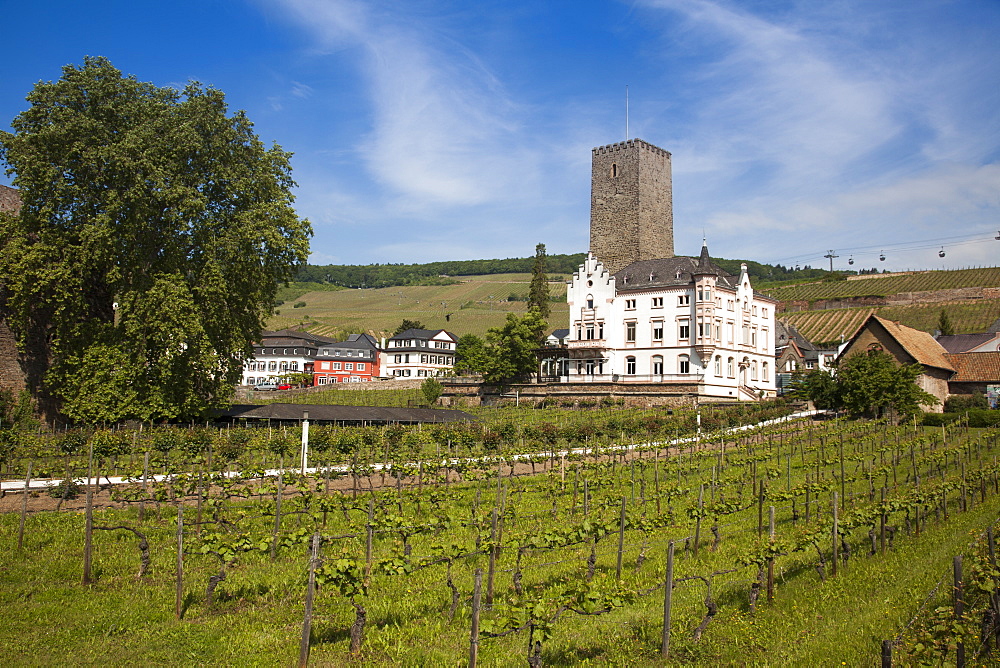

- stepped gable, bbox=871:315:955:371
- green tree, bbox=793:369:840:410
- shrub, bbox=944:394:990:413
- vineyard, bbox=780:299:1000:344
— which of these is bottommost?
shrub, bbox=944:394:990:413

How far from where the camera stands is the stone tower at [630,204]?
7606 cm

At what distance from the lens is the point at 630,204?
251 feet

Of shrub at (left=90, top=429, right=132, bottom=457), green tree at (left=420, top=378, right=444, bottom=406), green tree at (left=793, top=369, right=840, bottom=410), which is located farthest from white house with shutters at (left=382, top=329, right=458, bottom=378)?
shrub at (left=90, top=429, right=132, bottom=457)

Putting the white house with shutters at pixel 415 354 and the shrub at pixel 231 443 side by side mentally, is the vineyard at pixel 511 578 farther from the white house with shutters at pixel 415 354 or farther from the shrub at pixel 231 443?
the white house with shutters at pixel 415 354

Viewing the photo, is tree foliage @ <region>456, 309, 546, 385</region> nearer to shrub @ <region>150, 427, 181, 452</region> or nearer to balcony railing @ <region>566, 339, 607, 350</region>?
balcony railing @ <region>566, 339, 607, 350</region>

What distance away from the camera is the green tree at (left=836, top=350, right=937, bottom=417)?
44.6 meters

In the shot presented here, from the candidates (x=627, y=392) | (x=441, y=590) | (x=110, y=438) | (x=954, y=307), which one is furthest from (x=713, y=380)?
(x=954, y=307)

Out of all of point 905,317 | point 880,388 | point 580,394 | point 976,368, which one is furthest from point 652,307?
point 905,317

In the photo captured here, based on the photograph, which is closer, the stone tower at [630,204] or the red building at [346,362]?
the stone tower at [630,204]

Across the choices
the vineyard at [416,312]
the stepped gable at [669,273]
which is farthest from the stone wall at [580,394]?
the vineyard at [416,312]

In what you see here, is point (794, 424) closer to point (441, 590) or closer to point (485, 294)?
point (441, 590)

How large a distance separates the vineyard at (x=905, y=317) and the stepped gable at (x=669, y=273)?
136 feet

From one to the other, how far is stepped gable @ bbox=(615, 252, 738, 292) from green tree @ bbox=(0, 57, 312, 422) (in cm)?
3676

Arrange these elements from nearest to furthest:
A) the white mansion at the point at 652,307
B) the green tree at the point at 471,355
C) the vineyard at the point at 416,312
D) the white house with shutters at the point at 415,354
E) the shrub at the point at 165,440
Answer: the shrub at the point at 165,440
the white mansion at the point at 652,307
the green tree at the point at 471,355
the white house with shutters at the point at 415,354
the vineyard at the point at 416,312
